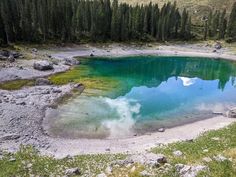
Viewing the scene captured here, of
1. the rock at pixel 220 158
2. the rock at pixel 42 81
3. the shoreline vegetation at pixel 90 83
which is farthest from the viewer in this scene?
the rock at pixel 42 81

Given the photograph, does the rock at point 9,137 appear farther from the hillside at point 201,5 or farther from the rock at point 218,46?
the hillside at point 201,5

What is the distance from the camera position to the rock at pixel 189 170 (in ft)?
83.3

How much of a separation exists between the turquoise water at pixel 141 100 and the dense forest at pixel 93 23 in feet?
87.9

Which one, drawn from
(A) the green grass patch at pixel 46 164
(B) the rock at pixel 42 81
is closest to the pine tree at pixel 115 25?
(B) the rock at pixel 42 81

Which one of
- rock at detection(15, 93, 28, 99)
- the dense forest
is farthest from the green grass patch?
the dense forest

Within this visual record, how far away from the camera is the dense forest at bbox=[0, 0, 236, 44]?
10581cm

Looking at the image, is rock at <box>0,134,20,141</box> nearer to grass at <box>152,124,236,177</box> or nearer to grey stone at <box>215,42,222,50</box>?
grass at <box>152,124,236,177</box>

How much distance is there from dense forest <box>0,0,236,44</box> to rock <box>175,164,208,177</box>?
79097mm

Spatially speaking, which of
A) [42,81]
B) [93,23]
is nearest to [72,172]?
[42,81]

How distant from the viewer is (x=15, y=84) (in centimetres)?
6094

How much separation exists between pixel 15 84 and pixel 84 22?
69216mm

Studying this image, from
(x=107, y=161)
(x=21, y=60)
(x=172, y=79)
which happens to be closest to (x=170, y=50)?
(x=172, y=79)

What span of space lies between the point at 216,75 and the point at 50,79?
48857 mm

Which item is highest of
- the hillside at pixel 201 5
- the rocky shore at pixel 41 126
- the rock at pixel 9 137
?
the hillside at pixel 201 5
